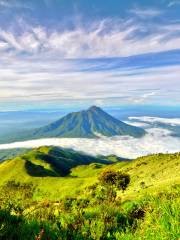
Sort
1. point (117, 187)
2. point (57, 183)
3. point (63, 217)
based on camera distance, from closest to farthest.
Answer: point (63, 217)
point (117, 187)
point (57, 183)

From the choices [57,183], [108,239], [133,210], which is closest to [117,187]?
[133,210]

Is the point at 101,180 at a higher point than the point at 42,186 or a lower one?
higher

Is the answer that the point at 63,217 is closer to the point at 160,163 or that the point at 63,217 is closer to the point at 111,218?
the point at 111,218

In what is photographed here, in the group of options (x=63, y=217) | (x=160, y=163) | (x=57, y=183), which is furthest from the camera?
(x=57, y=183)

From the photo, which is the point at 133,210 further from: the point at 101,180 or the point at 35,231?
the point at 101,180

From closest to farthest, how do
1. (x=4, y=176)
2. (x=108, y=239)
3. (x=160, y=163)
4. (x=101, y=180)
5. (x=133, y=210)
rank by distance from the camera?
(x=108, y=239), (x=133, y=210), (x=101, y=180), (x=160, y=163), (x=4, y=176)

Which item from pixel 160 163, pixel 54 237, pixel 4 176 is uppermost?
pixel 54 237

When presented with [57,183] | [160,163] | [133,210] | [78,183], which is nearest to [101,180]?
[160,163]

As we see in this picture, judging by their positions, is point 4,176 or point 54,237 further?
point 4,176

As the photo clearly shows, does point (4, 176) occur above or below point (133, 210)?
below
